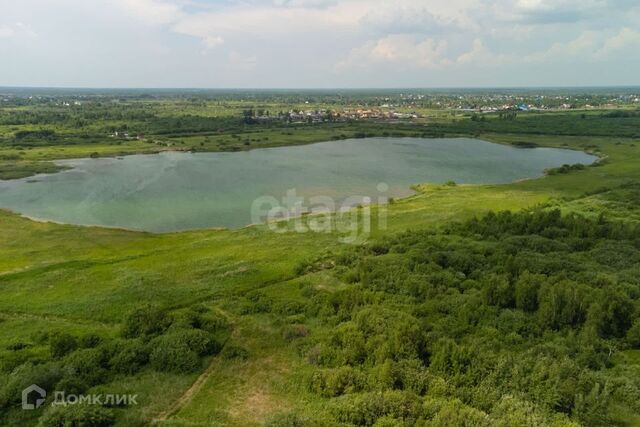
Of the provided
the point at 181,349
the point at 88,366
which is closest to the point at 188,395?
the point at 181,349

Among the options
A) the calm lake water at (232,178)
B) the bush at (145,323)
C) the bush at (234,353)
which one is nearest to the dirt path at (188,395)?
the bush at (234,353)

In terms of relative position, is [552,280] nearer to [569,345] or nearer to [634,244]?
[569,345]

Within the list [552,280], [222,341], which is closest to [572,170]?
[552,280]

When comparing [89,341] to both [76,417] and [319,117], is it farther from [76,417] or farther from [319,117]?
[319,117]

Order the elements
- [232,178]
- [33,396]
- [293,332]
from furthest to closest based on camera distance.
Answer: [232,178] → [293,332] → [33,396]

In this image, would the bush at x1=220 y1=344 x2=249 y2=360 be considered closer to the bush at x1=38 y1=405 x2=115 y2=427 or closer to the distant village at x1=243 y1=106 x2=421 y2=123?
the bush at x1=38 y1=405 x2=115 y2=427

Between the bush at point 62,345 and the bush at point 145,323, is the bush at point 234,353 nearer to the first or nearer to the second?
the bush at point 145,323
